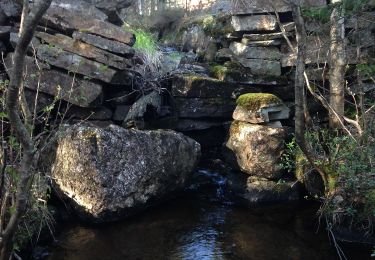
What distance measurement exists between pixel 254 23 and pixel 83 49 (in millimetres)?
5459

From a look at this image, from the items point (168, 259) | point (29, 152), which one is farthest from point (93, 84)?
point (29, 152)

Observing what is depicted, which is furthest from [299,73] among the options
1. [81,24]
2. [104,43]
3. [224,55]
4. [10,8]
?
[10,8]

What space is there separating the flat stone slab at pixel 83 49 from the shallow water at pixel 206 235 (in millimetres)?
3897

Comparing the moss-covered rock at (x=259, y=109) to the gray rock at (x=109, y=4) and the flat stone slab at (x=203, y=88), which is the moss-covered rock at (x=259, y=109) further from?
the gray rock at (x=109, y=4)

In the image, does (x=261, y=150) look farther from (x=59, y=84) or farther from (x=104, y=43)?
(x=59, y=84)

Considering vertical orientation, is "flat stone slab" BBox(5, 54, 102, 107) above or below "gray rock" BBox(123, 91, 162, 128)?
above

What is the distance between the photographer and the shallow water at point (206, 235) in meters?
7.47

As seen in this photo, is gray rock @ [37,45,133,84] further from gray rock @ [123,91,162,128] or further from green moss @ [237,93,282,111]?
green moss @ [237,93,282,111]

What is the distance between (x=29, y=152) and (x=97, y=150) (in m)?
4.10

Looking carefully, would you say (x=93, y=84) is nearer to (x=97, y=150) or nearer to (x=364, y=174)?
(x=97, y=150)

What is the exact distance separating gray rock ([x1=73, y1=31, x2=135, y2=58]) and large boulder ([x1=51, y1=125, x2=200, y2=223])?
9.24 ft

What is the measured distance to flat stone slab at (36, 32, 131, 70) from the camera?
1055cm

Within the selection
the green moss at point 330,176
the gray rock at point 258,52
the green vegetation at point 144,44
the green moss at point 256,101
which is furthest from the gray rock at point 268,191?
the green vegetation at point 144,44

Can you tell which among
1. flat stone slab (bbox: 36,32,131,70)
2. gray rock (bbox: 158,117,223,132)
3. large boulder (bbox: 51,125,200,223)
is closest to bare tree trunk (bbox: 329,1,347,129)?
gray rock (bbox: 158,117,223,132)
